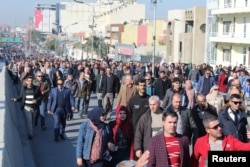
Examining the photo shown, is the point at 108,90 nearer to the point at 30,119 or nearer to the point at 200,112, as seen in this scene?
the point at 30,119

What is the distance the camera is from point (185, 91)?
439 inches

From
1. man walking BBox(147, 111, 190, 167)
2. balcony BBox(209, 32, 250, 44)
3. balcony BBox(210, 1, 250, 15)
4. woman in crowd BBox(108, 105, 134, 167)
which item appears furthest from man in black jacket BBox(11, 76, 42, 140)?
balcony BBox(210, 1, 250, 15)

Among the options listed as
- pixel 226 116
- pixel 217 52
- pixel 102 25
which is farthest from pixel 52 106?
pixel 102 25

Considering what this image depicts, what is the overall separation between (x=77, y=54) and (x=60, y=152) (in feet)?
353

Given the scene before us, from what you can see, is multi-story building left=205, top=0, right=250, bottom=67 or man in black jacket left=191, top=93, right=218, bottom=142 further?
multi-story building left=205, top=0, right=250, bottom=67

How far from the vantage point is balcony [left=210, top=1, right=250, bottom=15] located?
48.7m

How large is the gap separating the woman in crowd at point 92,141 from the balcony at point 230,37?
4143cm

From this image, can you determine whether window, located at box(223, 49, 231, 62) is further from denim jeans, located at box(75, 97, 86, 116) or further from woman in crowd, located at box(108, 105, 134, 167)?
woman in crowd, located at box(108, 105, 134, 167)

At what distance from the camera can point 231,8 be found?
51406 millimetres

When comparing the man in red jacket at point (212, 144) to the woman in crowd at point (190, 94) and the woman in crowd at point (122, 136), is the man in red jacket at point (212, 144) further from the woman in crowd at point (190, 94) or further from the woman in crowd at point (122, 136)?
the woman in crowd at point (190, 94)

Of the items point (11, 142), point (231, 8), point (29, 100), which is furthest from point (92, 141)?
point (231, 8)

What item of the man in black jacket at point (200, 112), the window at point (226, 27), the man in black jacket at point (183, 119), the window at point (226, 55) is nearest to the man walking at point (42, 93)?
the man in black jacket at point (200, 112)

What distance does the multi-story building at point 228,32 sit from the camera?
4944cm

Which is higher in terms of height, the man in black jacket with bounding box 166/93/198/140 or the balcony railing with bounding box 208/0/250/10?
the balcony railing with bounding box 208/0/250/10
